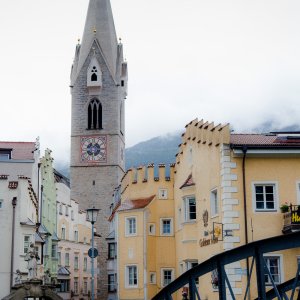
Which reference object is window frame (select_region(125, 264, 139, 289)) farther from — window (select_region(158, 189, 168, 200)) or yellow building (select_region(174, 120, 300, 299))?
yellow building (select_region(174, 120, 300, 299))

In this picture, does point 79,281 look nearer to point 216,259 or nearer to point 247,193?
point 247,193

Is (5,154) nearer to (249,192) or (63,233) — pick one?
(63,233)

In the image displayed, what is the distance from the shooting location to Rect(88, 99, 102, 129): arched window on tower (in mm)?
104625

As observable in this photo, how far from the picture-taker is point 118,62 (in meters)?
109

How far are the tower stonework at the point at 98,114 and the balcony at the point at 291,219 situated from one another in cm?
6046

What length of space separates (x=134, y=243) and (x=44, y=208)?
72.5ft

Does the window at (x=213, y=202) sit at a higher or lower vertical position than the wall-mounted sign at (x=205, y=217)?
higher

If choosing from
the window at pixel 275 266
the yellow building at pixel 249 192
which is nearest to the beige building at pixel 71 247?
the yellow building at pixel 249 192

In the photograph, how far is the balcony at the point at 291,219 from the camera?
33.9m

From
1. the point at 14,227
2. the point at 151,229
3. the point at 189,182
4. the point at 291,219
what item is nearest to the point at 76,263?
the point at 14,227

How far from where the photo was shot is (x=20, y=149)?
61.3 metres

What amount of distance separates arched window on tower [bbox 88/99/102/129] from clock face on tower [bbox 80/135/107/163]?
2.15 m

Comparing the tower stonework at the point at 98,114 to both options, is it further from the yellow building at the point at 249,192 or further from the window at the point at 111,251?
the yellow building at the point at 249,192

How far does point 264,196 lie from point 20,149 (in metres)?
31.2
